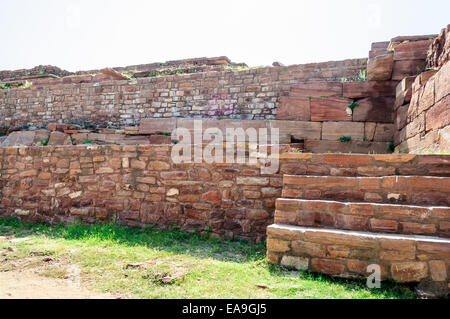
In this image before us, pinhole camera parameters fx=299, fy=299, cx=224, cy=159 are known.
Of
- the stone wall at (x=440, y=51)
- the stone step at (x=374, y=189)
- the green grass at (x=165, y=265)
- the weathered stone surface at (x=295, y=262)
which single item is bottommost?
the green grass at (x=165, y=265)

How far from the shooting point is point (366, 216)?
10.3ft

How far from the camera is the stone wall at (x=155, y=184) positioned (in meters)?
3.93

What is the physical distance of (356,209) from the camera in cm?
317

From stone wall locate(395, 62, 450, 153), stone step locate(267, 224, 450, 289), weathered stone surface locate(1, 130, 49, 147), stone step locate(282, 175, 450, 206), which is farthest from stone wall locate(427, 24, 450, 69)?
weathered stone surface locate(1, 130, 49, 147)

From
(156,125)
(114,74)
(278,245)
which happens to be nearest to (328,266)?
(278,245)

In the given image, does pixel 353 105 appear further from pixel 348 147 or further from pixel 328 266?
pixel 328 266

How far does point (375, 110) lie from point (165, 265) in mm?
6625

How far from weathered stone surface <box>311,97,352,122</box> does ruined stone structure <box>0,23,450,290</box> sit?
1.1 inches

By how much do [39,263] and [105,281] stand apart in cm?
115

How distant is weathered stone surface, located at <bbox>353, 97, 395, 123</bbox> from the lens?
7465mm

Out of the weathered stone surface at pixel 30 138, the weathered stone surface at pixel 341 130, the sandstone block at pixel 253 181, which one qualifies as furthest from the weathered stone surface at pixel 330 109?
the weathered stone surface at pixel 30 138

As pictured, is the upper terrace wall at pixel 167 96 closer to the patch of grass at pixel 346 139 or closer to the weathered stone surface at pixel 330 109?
the weathered stone surface at pixel 330 109

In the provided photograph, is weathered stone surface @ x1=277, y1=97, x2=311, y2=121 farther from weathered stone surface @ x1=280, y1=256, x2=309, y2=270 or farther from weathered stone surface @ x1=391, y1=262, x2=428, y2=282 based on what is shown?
weathered stone surface @ x1=391, y1=262, x2=428, y2=282

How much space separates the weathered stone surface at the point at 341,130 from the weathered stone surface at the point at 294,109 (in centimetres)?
55
